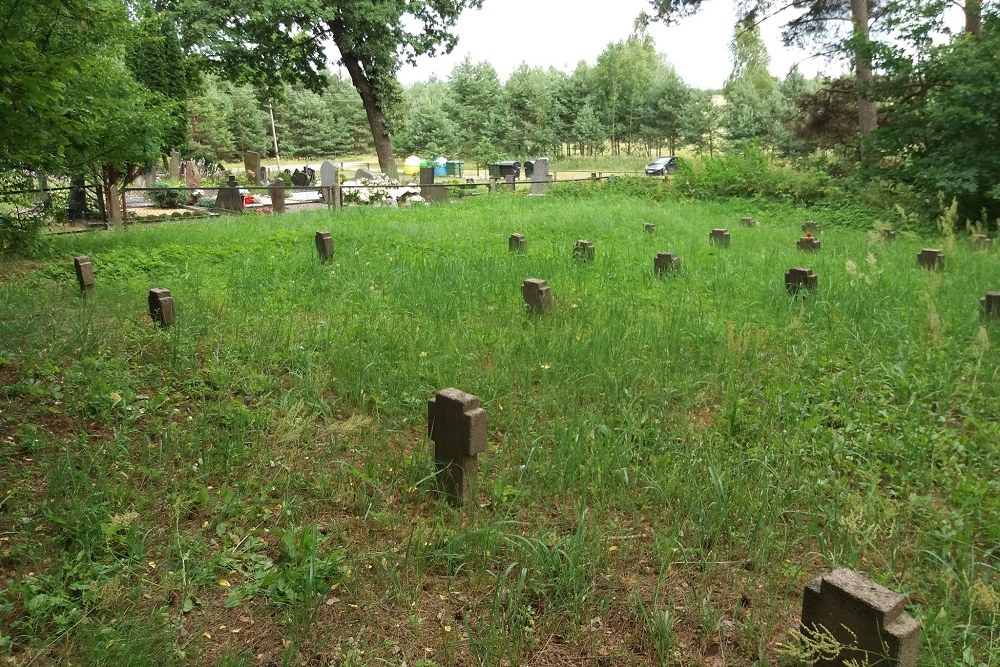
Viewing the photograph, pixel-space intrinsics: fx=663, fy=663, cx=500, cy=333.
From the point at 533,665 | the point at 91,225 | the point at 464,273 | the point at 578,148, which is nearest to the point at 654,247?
the point at 464,273

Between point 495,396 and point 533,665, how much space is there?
2031 mm

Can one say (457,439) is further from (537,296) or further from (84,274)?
(84,274)

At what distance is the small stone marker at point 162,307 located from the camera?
531 cm

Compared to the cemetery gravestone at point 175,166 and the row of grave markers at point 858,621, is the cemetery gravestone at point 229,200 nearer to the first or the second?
the cemetery gravestone at point 175,166

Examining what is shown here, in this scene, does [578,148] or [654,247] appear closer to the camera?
[654,247]

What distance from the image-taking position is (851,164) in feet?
59.2

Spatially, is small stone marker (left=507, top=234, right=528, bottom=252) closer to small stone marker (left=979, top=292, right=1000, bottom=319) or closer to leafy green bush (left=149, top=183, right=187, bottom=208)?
small stone marker (left=979, top=292, right=1000, bottom=319)

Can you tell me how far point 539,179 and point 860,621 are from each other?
20.4 meters

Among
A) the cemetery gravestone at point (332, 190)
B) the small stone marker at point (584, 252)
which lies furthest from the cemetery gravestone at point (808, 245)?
the cemetery gravestone at point (332, 190)

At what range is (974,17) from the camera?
1520 centimetres

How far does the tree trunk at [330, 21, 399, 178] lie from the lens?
78.7 ft

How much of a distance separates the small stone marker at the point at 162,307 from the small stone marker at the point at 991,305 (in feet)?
21.4

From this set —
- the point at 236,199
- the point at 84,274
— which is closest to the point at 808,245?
the point at 84,274

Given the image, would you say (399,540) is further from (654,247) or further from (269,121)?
(269,121)
